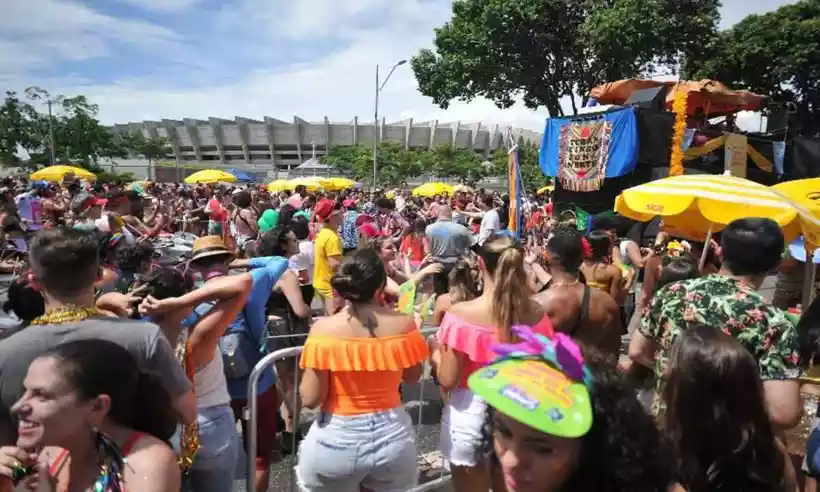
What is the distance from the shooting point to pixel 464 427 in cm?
285

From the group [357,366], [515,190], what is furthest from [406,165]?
[357,366]

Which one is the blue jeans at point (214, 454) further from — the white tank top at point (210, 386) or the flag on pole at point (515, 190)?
the flag on pole at point (515, 190)

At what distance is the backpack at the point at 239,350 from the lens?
3373 millimetres

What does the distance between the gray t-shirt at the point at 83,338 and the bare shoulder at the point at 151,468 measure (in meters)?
0.36

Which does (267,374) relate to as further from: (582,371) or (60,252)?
(582,371)

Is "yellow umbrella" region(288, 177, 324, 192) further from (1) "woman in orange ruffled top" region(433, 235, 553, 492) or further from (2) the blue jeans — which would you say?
(1) "woman in orange ruffled top" region(433, 235, 553, 492)

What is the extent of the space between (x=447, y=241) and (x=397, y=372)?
11.7 ft

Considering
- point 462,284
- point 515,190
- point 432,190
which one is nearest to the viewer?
point 462,284

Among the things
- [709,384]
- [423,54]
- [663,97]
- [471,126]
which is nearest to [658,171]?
[663,97]

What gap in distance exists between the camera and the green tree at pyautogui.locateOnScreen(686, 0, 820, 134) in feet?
86.0

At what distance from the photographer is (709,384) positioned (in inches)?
66.9

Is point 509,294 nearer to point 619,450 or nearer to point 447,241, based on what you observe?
point 619,450

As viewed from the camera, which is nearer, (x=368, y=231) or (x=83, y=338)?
(x=83, y=338)

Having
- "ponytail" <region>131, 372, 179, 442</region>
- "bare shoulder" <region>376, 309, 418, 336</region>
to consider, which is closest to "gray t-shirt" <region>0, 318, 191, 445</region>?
"ponytail" <region>131, 372, 179, 442</region>
